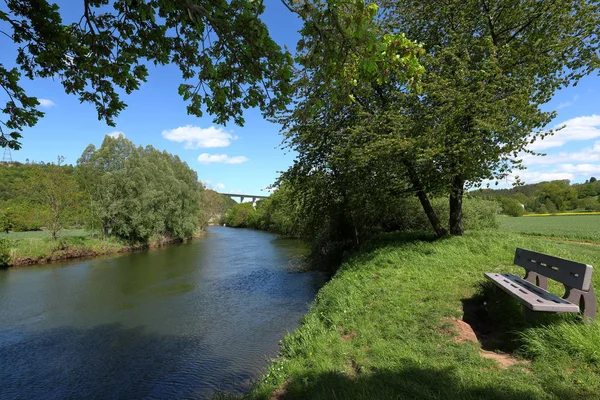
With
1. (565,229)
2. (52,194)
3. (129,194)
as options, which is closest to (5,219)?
(52,194)

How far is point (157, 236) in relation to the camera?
117ft

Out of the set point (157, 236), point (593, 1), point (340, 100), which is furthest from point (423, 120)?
point (157, 236)

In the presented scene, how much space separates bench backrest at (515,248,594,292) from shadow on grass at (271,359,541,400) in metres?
1.67

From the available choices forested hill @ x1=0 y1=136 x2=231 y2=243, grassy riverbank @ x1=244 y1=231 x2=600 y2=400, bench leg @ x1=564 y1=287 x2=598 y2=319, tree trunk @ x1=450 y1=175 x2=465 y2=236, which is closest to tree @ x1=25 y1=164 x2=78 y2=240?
forested hill @ x1=0 y1=136 x2=231 y2=243

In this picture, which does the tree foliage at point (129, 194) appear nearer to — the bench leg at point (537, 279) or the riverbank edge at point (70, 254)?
the riverbank edge at point (70, 254)

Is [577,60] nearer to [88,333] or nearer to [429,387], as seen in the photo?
[429,387]

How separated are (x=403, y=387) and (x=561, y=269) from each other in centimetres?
277

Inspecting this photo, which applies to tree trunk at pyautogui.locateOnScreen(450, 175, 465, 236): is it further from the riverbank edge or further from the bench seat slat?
the riverbank edge

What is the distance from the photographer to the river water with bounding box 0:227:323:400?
7.26 m

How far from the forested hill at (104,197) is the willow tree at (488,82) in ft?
95.7

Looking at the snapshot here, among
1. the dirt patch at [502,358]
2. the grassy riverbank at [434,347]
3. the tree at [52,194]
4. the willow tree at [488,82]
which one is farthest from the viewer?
the tree at [52,194]

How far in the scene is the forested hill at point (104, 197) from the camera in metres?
27.0

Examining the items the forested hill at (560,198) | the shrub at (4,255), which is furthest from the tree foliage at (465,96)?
the forested hill at (560,198)

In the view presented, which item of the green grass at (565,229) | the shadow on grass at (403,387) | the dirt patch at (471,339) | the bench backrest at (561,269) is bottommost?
the shadow on grass at (403,387)
